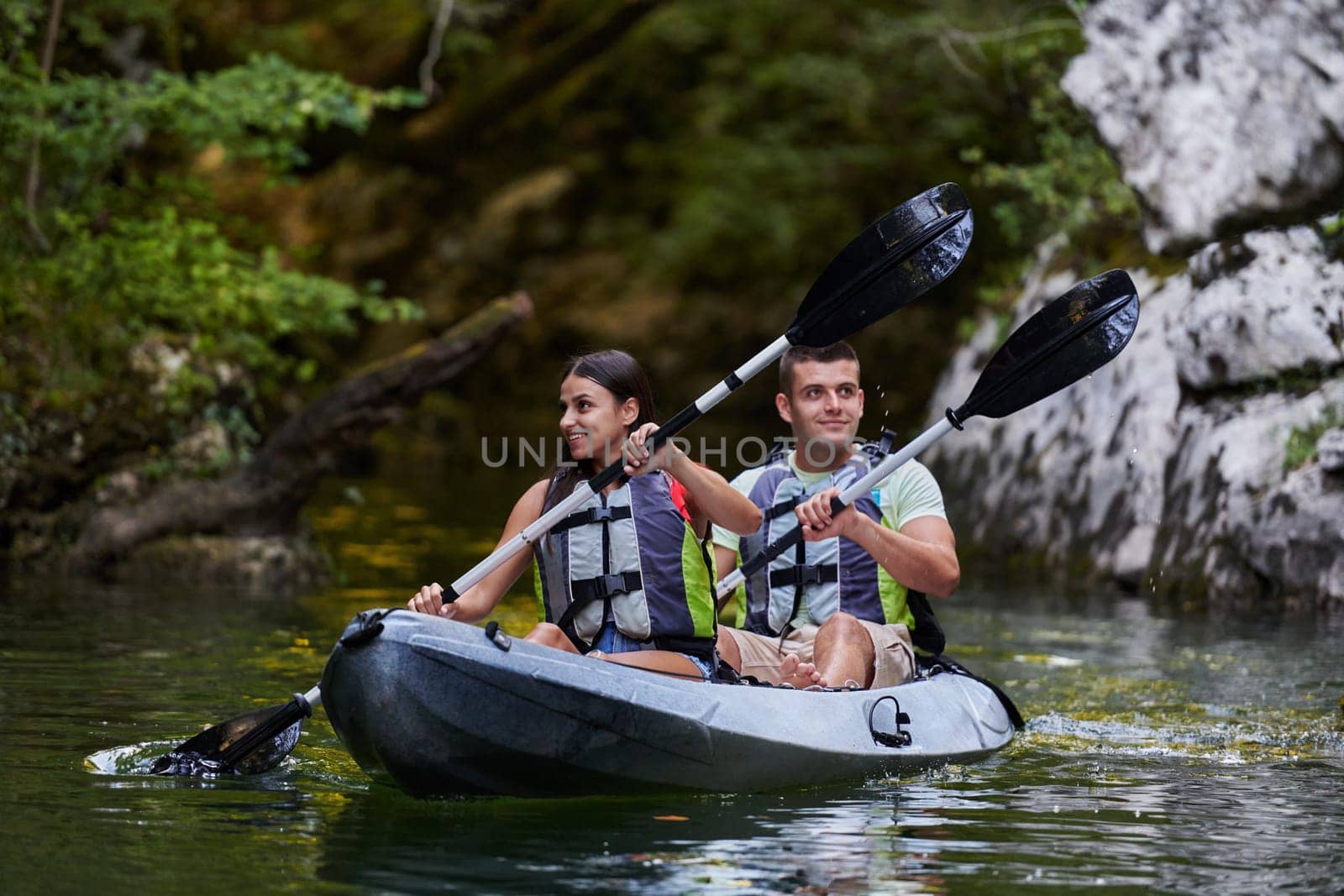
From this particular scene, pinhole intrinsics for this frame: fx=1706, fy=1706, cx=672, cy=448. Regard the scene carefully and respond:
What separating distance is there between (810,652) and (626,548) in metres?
0.89

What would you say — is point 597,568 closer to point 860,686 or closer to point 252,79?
point 860,686

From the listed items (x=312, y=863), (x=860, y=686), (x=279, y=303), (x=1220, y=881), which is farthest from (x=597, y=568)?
(x=279, y=303)

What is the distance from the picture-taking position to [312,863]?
12.5 ft

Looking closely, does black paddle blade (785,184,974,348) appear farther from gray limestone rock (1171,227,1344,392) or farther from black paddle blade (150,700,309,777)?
gray limestone rock (1171,227,1344,392)

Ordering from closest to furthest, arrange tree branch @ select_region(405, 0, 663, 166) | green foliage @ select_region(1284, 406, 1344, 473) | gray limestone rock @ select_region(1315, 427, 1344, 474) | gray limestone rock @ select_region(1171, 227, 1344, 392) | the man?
the man → gray limestone rock @ select_region(1315, 427, 1344, 474) → green foliage @ select_region(1284, 406, 1344, 473) → gray limestone rock @ select_region(1171, 227, 1344, 392) → tree branch @ select_region(405, 0, 663, 166)

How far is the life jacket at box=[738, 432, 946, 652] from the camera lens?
17.6 feet

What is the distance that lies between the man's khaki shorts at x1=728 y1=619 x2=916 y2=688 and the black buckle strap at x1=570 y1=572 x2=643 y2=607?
61 cm

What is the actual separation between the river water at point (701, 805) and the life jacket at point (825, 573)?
0.56m

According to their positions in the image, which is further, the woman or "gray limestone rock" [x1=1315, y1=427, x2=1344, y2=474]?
"gray limestone rock" [x1=1315, y1=427, x2=1344, y2=474]

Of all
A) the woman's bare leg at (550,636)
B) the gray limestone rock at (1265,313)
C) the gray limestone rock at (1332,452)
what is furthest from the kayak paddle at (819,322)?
the gray limestone rock at (1265,313)

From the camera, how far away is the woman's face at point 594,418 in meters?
4.69

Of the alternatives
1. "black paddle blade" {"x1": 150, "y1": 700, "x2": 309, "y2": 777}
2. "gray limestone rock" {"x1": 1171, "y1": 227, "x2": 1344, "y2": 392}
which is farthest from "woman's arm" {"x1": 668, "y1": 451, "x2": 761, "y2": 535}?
"gray limestone rock" {"x1": 1171, "y1": 227, "x2": 1344, "y2": 392}

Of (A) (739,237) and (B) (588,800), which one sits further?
(A) (739,237)

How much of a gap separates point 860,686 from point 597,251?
694 inches
